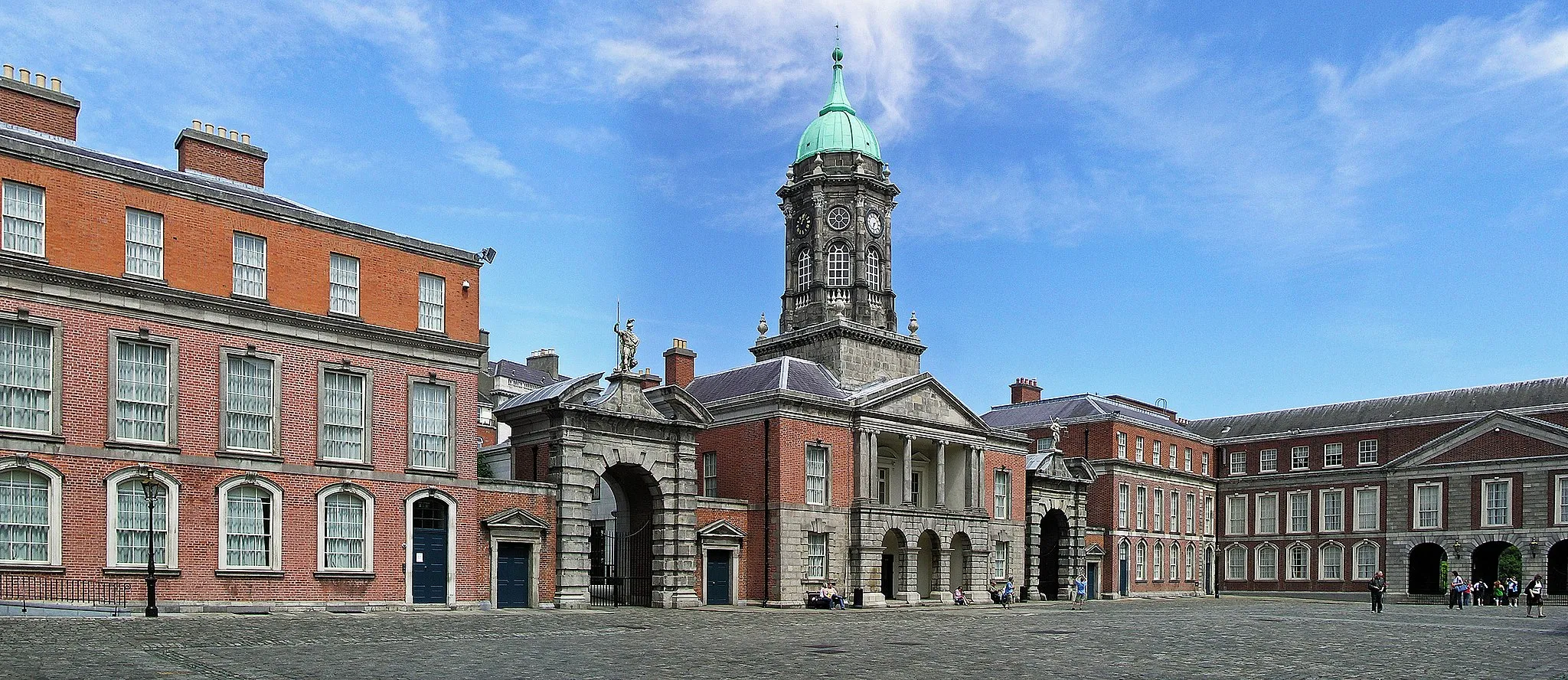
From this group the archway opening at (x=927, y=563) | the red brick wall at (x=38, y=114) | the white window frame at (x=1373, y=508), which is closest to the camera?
the red brick wall at (x=38, y=114)

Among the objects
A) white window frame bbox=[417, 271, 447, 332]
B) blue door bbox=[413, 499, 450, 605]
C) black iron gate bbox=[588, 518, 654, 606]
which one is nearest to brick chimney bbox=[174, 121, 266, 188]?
white window frame bbox=[417, 271, 447, 332]

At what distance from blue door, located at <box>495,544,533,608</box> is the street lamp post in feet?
34.3

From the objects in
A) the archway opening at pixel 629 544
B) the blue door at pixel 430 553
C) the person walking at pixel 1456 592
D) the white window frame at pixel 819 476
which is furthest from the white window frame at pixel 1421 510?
the blue door at pixel 430 553

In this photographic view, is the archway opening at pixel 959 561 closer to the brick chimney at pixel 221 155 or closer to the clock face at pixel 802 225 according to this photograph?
the clock face at pixel 802 225

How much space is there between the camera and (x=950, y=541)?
2205 inches

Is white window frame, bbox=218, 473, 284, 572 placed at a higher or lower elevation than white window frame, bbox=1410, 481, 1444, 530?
higher

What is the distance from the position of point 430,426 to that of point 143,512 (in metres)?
8.50

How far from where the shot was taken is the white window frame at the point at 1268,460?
82.1m

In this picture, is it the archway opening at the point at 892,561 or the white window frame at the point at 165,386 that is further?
the archway opening at the point at 892,561

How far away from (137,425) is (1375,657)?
1119 inches

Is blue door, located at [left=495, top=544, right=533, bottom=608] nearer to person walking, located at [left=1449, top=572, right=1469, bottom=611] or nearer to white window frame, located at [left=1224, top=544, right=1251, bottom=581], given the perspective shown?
person walking, located at [left=1449, top=572, right=1469, bottom=611]

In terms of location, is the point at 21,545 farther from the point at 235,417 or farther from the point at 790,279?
the point at 790,279

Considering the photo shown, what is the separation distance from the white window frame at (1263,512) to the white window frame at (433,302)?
59.9 metres

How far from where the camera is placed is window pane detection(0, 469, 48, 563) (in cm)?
2939
